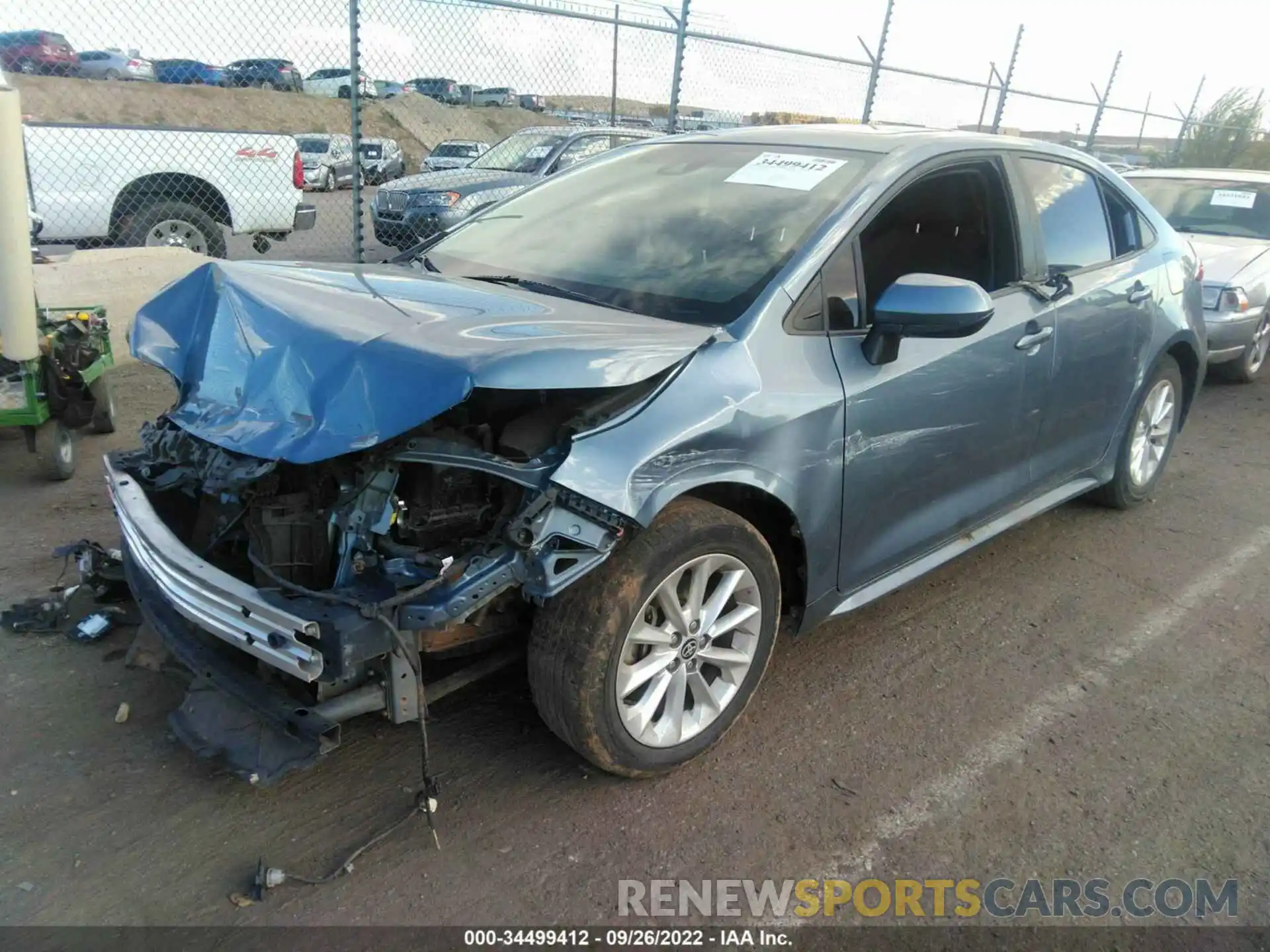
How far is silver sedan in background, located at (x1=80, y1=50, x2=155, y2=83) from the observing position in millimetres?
7508

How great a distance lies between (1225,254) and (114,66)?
383 inches

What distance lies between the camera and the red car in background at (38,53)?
7055 mm

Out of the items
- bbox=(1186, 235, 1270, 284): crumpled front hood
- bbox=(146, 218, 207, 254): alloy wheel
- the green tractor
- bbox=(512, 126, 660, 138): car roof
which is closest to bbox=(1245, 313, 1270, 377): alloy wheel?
bbox=(1186, 235, 1270, 284): crumpled front hood

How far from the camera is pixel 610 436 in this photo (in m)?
2.45

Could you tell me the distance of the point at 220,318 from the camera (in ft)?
9.54

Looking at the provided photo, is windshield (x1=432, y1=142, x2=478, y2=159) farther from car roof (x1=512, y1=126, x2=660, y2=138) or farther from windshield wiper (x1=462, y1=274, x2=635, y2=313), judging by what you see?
windshield wiper (x1=462, y1=274, x2=635, y2=313)

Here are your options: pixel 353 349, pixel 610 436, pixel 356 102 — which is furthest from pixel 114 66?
Answer: pixel 610 436

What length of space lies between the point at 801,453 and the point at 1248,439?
17.8 feet

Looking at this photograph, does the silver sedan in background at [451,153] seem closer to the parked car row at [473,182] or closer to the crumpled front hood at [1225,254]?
the parked car row at [473,182]

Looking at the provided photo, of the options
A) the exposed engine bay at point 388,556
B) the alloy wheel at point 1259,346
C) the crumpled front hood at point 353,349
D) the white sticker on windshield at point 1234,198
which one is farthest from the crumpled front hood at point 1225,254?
the exposed engine bay at point 388,556

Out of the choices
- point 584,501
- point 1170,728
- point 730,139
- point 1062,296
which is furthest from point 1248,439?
point 584,501

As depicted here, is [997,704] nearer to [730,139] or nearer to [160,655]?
[730,139]

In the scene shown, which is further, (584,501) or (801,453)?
(801,453)

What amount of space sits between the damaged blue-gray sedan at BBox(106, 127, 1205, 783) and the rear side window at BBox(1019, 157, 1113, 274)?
30 mm
